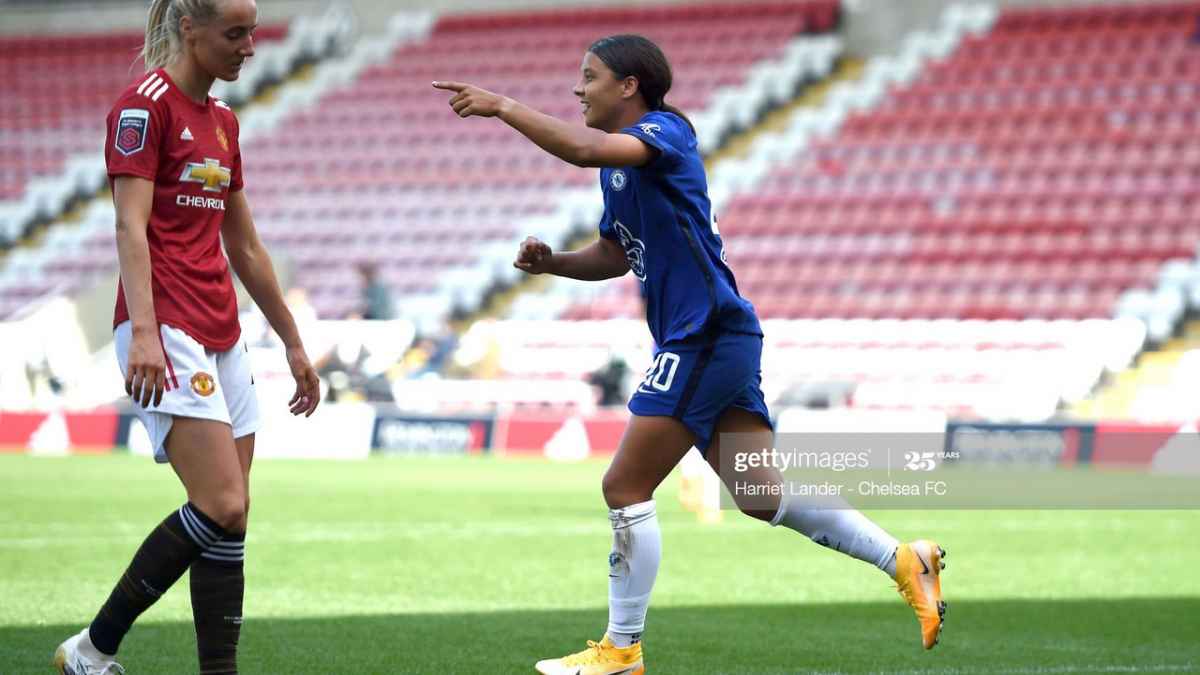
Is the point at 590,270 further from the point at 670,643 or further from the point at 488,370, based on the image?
the point at 488,370

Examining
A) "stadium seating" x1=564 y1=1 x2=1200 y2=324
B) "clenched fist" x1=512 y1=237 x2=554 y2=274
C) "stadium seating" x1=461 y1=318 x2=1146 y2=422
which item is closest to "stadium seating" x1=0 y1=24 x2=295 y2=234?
"stadium seating" x1=461 y1=318 x2=1146 y2=422

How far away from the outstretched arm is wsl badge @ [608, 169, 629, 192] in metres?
0.46

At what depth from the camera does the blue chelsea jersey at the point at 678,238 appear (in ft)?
17.7

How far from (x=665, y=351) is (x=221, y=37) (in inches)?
64.2

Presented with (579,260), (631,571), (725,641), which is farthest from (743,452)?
(725,641)

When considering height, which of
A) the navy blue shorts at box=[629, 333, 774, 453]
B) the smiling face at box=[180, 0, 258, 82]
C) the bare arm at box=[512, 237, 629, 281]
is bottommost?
the navy blue shorts at box=[629, 333, 774, 453]

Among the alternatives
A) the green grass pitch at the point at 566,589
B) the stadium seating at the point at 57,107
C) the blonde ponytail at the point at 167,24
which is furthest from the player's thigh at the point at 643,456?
the stadium seating at the point at 57,107

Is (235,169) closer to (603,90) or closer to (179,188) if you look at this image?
(179,188)

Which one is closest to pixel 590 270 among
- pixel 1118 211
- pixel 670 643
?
pixel 670 643

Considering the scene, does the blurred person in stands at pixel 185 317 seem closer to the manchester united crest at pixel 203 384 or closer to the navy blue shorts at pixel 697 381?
the manchester united crest at pixel 203 384

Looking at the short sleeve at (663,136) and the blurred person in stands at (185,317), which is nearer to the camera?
the blurred person in stands at (185,317)

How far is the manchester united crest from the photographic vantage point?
488 cm

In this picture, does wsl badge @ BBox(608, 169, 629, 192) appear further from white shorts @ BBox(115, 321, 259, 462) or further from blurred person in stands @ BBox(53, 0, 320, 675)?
white shorts @ BBox(115, 321, 259, 462)

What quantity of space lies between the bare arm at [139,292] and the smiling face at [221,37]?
1.35ft
